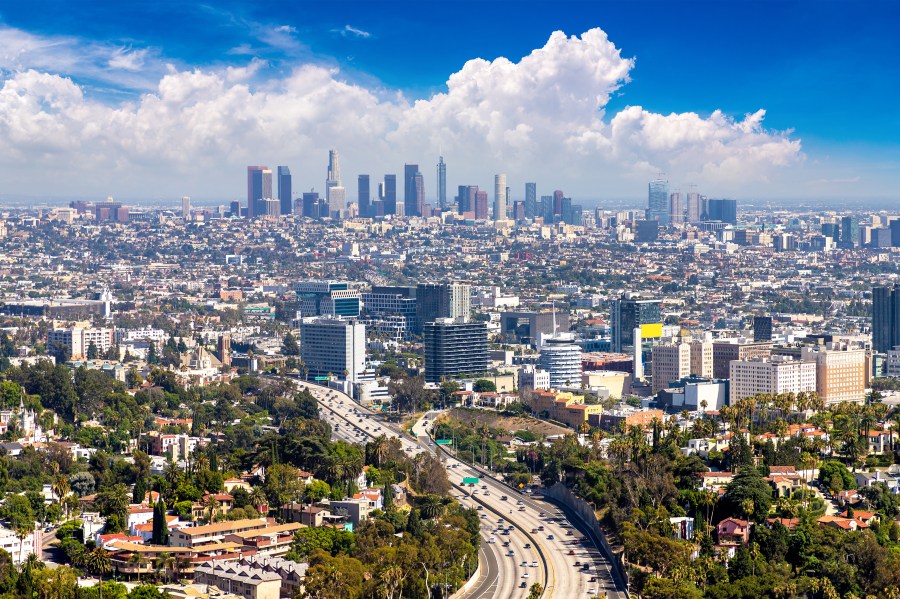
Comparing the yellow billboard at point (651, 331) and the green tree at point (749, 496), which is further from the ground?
the yellow billboard at point (651, 331)

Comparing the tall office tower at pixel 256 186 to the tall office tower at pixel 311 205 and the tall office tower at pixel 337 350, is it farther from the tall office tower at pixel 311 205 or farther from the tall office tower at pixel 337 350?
the tall office tower at pixel 337 350

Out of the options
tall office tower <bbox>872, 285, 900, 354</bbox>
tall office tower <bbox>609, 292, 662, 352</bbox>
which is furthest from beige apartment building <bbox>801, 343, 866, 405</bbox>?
A: tall office tower <bbox>609, 292, 662, 352</bbox>

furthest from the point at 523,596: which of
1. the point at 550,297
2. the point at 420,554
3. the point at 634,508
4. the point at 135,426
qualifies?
the point at 550,297

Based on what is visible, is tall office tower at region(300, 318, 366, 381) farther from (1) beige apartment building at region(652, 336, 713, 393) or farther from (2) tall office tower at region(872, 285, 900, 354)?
(2) tall office tower at region(872, 285, 900, 354)

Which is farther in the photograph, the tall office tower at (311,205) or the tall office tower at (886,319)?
the tall office tower at (311,205)

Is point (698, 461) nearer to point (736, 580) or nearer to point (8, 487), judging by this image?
point (736, 580)

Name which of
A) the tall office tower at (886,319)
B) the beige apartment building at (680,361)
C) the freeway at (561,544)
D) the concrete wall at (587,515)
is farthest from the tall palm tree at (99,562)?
the tall office tower at (886,319)
